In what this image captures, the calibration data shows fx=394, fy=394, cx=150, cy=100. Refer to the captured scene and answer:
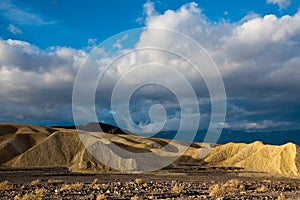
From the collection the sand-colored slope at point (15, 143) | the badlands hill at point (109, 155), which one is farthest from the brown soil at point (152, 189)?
the sand-colored slope at point (15, 143)

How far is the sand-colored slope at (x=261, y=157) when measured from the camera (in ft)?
253

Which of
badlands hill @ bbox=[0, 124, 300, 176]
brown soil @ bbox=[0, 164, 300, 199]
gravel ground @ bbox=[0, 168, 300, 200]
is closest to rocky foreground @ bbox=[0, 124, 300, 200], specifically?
badlands hill @ bbox=[0, 124, 300, 176]

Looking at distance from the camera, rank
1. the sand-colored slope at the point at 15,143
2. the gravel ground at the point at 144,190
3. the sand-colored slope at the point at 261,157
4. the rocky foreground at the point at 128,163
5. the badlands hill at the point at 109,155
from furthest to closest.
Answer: the sand-colored slope at the point at 15,143
the sand-colored slope at the point at 261,157
the badlands hill at the point at 109,155
the rocky foreground at the point at 128,163
the gravel ground at the point at 144,190

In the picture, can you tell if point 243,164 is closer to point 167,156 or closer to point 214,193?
point 167,156

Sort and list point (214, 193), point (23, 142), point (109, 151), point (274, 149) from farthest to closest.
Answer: point (23, 142)
point (274, 149)
point (109, 151)
point (214, 193)

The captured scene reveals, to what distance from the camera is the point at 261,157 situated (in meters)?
91.0

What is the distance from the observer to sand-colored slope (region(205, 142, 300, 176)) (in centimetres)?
7700

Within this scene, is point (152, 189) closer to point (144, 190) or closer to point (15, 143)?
point (144, 190)

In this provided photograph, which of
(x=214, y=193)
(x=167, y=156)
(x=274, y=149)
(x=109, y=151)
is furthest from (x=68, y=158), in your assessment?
(x=214, y=193)

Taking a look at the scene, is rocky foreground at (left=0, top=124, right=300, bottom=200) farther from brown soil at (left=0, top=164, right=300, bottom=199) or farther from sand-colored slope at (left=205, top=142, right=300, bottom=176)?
brown soil at (left=0, top=164, right=300, bottom=199)

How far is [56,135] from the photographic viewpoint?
98.9m

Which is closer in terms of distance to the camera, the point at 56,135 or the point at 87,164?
the point at 87,164

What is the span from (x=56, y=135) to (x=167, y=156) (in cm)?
3102

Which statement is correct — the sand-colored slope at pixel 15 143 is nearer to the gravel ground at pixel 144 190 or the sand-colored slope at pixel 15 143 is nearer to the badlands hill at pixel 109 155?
the badlands hill at pixel 109 155
